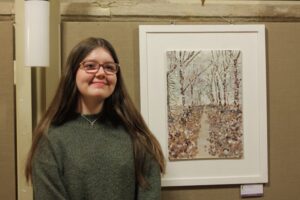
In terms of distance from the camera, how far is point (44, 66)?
137 cm

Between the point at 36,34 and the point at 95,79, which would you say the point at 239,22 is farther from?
the point at 36,34

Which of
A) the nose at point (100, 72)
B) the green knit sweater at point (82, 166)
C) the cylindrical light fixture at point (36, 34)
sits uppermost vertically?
the cylindrical light fixture at point (36, 34)

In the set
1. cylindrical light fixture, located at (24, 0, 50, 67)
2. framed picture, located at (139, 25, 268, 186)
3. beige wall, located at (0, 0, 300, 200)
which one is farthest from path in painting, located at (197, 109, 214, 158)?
cylindrical light fixture, located at (24, 0, 50, 67)

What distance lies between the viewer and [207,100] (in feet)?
5.04

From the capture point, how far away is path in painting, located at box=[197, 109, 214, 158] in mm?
1535

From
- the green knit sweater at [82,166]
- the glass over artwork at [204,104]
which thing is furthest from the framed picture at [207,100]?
the green knit sweater at [82,166]

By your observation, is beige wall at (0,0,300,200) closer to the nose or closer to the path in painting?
the path in painting

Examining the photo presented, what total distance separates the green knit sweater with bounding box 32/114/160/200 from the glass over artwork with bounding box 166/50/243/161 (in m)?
0.35

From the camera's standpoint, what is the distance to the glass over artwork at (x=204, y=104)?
152cm

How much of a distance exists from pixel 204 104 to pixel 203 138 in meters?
0.14

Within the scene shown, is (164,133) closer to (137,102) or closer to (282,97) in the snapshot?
(137,102)

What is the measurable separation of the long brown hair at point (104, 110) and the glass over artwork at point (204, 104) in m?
0.25

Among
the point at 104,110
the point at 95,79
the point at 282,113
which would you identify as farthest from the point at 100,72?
the point at 282,113

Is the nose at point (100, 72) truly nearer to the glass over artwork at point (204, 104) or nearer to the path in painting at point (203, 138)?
the glass over artwork at point (204, 104)
